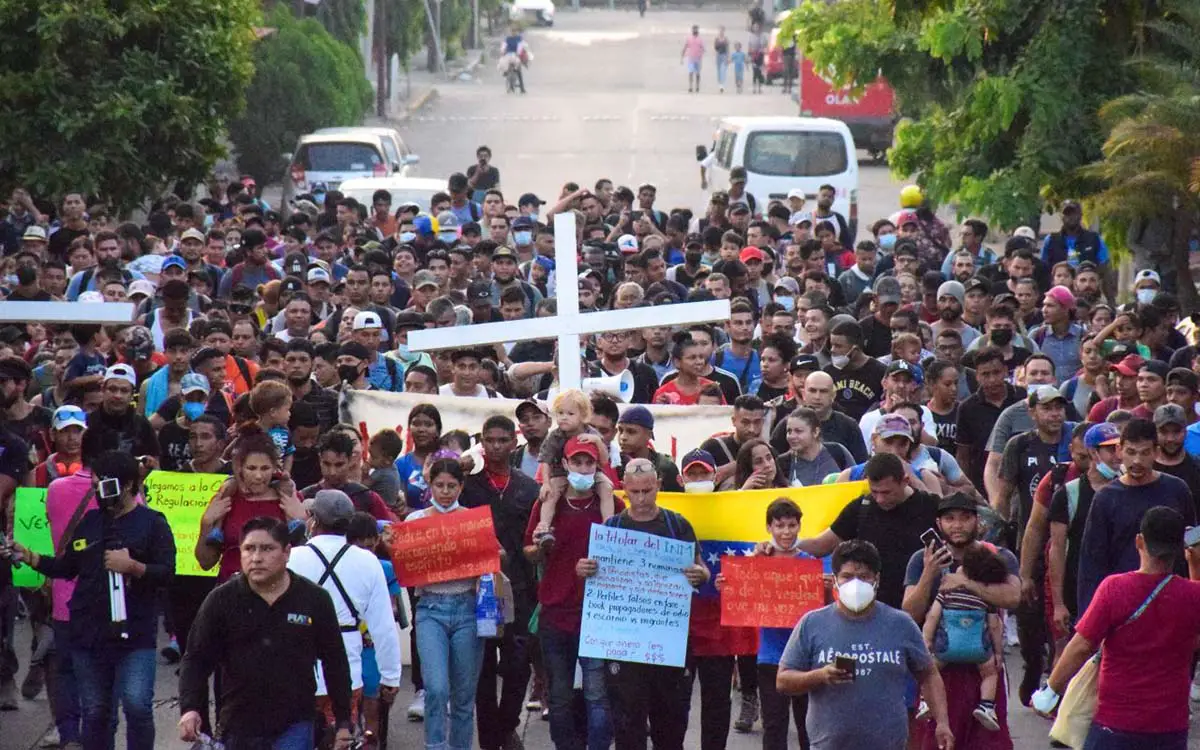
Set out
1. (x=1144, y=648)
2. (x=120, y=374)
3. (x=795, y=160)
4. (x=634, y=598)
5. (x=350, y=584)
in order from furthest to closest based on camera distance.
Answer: (x=795, y=160), (x=120, y=374), (x=634, y=598), (x=350, y=584), (x=1144, y=648)

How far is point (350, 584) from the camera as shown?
911 cm

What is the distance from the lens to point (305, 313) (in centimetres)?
1479

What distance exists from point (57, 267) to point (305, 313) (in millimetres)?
2717

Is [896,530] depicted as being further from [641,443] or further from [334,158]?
[334,158]

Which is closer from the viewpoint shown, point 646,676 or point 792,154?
point 646,676

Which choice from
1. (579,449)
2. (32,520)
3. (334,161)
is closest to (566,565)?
(579,449)

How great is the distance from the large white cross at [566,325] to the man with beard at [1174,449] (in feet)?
8.85

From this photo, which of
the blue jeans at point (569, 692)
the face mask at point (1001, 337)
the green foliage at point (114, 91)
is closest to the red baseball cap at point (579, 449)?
the blue jeans at point (569, 692)

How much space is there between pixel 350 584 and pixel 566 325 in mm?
3227

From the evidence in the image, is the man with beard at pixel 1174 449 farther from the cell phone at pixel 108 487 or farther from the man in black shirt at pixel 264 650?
the cell phone at pixel 108 487

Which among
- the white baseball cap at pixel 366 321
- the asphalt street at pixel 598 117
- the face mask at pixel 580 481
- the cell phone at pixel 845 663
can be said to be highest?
the face mask at pixel 580 481

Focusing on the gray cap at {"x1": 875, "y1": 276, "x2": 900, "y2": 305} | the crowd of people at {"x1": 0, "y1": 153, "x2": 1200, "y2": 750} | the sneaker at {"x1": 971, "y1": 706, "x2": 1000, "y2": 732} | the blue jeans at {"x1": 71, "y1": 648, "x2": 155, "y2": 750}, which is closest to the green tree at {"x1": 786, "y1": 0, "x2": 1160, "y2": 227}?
the crowd of people at {"x1": 0, "y1": 153, "x2": 1200, "y2": 750}

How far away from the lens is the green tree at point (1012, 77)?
2022 cm

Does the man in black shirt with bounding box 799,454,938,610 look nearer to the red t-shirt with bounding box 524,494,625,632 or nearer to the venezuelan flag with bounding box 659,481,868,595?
the venezuelan flag with bounding box 659,481,868,595
